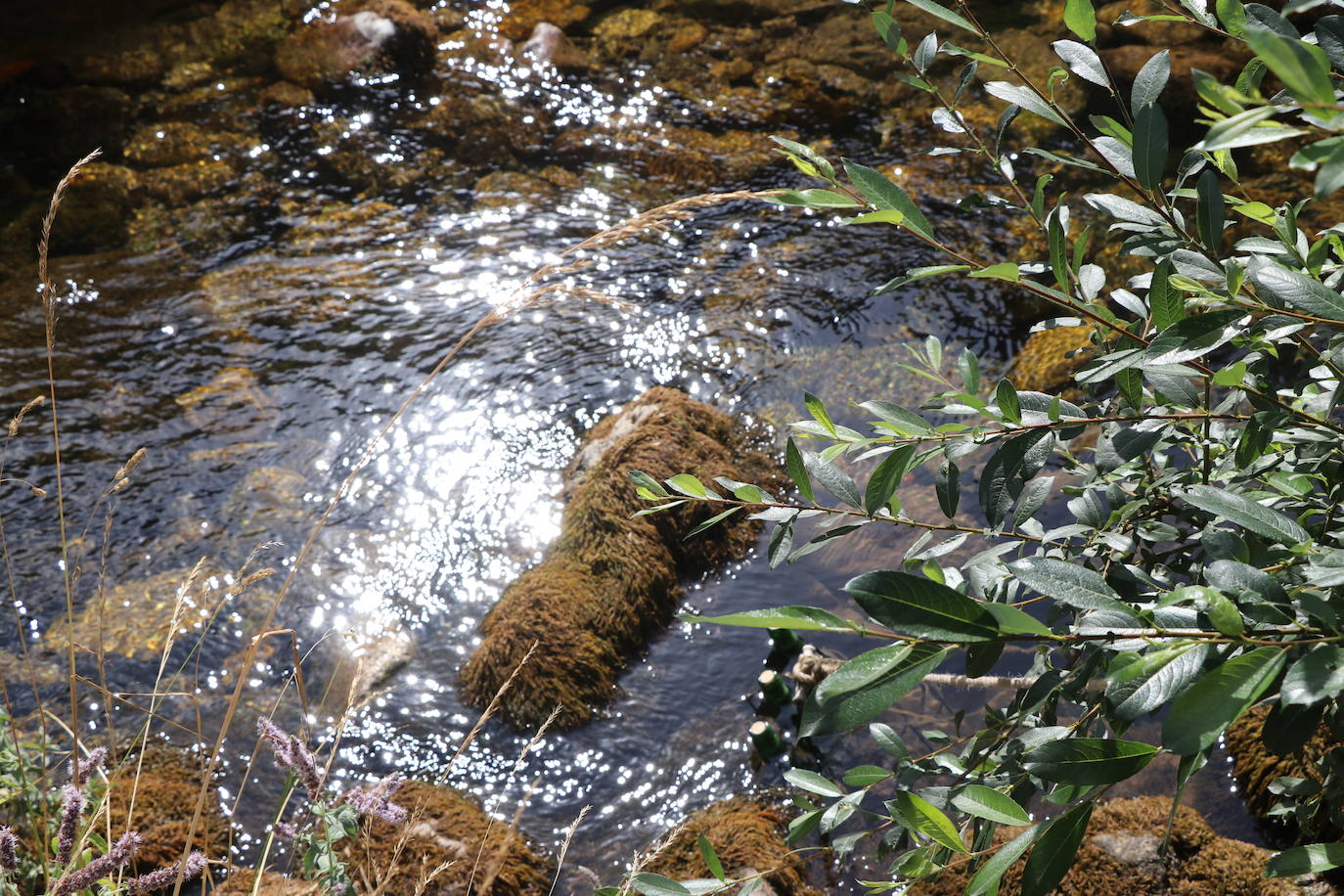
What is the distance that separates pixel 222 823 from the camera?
10.3 ft

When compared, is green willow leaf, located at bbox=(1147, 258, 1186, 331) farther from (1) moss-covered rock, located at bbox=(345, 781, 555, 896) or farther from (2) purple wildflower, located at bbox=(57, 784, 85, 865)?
(1) moss-covered rock, located at bbox=(345, 781, 555, 896)

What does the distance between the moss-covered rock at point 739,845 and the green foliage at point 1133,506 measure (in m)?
1.55

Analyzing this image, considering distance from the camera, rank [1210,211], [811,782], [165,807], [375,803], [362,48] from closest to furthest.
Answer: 1. [1210,211]
2. [811,782]
3. [375,803]
4. [165,807]
5. [362,48]

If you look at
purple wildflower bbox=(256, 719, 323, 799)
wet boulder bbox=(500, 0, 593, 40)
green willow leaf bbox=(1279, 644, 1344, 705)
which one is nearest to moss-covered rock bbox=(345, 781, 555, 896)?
purple wildflower bbox=(256, 719, 323, 799)

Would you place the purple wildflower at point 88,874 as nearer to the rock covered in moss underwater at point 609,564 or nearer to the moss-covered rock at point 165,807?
the moss-covered rock at point 165,807

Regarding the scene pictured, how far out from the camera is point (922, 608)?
656 millimetres

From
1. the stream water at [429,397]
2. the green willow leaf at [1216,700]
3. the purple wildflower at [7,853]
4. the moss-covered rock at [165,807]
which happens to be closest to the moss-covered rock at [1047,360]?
the stream water at [429,397]

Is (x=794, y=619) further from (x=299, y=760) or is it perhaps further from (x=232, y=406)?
(x=232, y=406)

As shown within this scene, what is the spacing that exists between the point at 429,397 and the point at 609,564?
188 centimetres

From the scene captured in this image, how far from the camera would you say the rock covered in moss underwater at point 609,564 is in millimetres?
3588

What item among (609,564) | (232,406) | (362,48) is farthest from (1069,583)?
(362,48)

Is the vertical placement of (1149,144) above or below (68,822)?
above

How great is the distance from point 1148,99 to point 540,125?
7.28 meters

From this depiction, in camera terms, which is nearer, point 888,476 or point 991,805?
point 991,805
